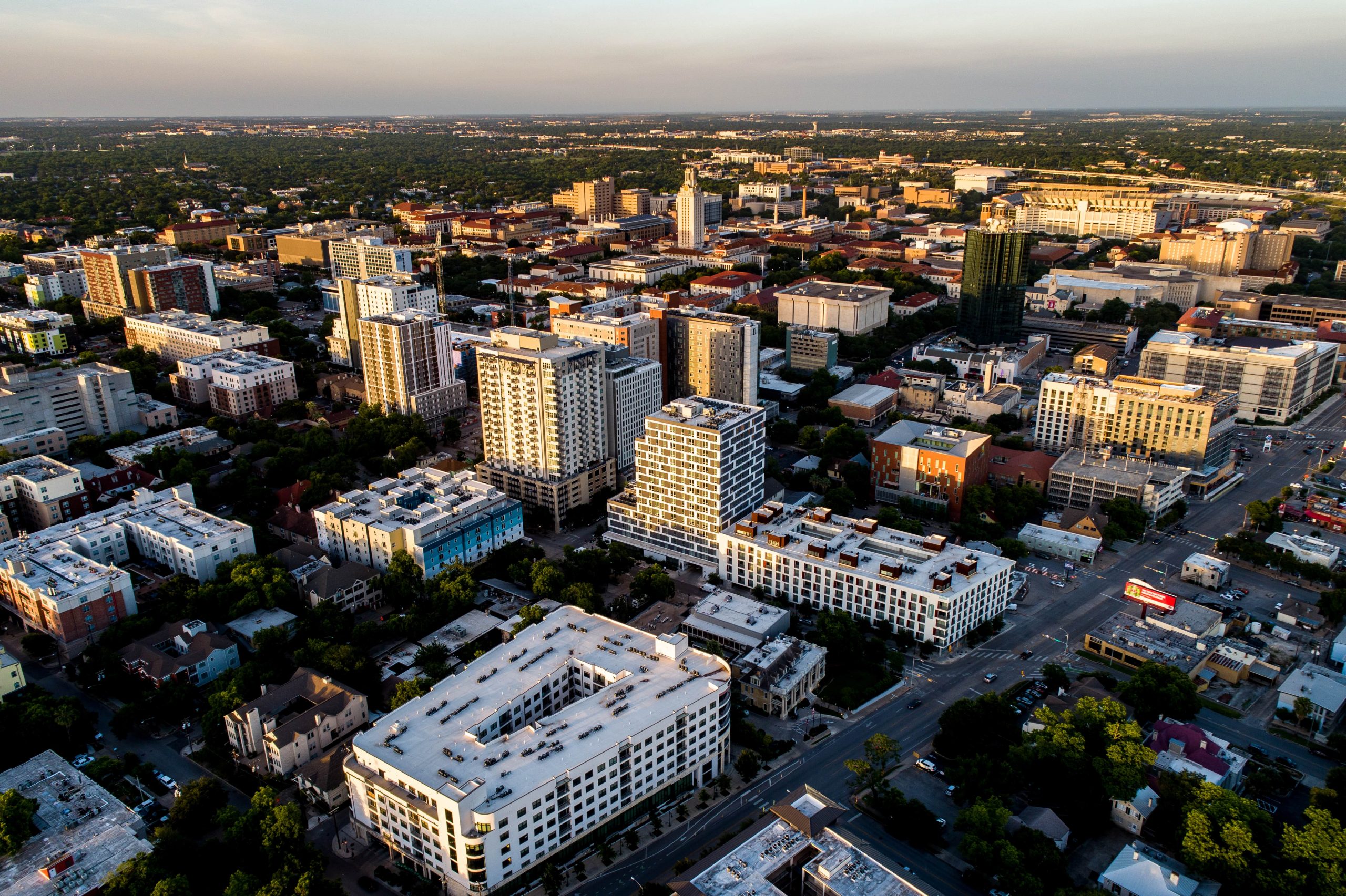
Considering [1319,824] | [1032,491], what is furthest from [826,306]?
[1319,824]

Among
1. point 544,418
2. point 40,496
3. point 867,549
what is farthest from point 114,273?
point 867,549

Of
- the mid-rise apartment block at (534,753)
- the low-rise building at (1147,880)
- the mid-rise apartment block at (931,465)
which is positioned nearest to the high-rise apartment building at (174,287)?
the mid-rise apartment block at (931,465)

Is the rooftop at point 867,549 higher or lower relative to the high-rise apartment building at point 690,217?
lower

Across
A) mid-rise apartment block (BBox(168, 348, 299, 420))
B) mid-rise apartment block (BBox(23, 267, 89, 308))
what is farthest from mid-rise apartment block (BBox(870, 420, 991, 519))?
mid-rise apartment block (BBox(23, 267, 89, 308))

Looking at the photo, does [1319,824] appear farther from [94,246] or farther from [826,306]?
[94,246]

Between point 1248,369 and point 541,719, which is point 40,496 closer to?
point 541,719

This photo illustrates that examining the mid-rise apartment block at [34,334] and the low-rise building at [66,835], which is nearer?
the low-rise building at [66,835]

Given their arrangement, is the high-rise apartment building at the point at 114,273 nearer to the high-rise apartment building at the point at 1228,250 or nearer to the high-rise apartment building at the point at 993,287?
the high-rise apartment building at the point at 993,287
